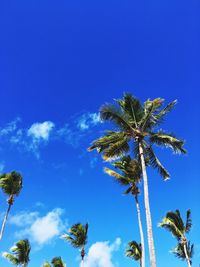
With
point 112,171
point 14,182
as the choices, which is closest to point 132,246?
point 112,171

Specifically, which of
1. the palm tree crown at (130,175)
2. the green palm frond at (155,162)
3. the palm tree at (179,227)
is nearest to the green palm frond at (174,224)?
the palm tree at (179,227)

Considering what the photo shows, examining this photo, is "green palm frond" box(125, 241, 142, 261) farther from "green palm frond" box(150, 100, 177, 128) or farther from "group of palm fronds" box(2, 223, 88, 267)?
"green palm frond" box(150, 100, 177, 128)

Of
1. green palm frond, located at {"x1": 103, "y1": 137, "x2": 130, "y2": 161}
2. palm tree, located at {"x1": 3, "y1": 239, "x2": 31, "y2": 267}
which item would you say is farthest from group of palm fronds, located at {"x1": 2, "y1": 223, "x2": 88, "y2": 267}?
green palm frond, located at {"x1": 103, "y1": 137, "x2": 130, "y2": 161}

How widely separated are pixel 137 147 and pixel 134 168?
31.9 feet

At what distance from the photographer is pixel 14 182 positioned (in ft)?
115

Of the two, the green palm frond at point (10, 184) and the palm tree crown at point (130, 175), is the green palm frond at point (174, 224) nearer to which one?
the palm tree crown at point (130, 175)

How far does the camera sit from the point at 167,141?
2105cm

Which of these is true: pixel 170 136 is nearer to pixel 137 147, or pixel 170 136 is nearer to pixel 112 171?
pixel 137 147

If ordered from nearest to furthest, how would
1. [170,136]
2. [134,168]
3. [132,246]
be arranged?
1. [170,136]
2. [134,168]
3. [132,246]

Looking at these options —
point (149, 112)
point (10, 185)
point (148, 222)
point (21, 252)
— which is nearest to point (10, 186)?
point (10, 185)

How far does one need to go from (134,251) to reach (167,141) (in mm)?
22042

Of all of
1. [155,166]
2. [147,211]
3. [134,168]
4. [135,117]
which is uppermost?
[134,168]

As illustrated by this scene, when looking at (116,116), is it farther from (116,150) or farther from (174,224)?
(174,224)

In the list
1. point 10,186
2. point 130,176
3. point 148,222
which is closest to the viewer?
point 148,222
